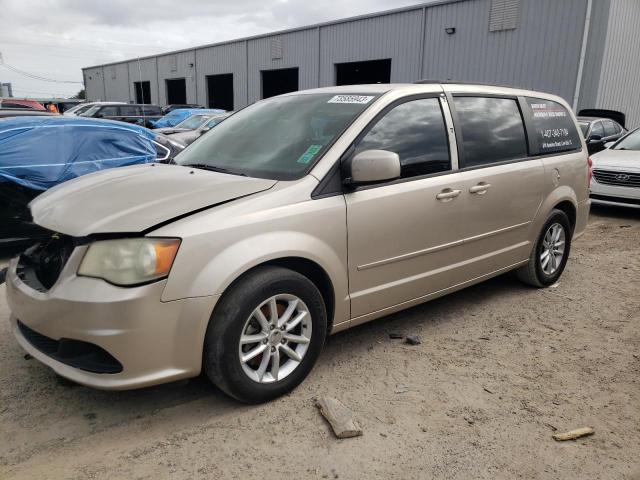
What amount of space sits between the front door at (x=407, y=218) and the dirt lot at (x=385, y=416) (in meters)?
0.47

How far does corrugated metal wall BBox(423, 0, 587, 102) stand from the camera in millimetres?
15008

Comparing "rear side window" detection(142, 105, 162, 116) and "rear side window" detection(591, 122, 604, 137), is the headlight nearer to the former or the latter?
"rear side window" detection(591, 122, 604, 137)

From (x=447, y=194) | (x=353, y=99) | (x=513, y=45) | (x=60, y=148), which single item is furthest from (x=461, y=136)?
(x=513, y=45)

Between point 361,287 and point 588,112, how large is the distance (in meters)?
12.9

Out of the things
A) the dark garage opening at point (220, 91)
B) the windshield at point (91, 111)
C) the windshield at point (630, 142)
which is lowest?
the windshield at point (630, 142)

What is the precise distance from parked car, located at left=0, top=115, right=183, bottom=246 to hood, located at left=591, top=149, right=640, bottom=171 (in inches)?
277

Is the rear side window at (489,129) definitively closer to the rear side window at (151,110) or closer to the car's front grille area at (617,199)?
the car's front grille area at (617,199)

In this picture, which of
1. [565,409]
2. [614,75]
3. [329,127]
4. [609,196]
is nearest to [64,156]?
[329,127]

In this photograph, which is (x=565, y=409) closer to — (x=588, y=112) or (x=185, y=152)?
(x=185, y=152)

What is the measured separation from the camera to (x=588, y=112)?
13.5m

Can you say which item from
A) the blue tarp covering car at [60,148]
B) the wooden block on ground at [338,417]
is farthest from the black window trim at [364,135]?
the blue tarp covering car at [60,148]

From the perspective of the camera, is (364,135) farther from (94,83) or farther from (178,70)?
(94,83)

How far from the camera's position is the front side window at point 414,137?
10.6 feet

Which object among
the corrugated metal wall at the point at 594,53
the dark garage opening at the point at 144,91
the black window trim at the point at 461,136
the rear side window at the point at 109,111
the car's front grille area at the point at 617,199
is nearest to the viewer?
the black window trim at the point at 461,136
